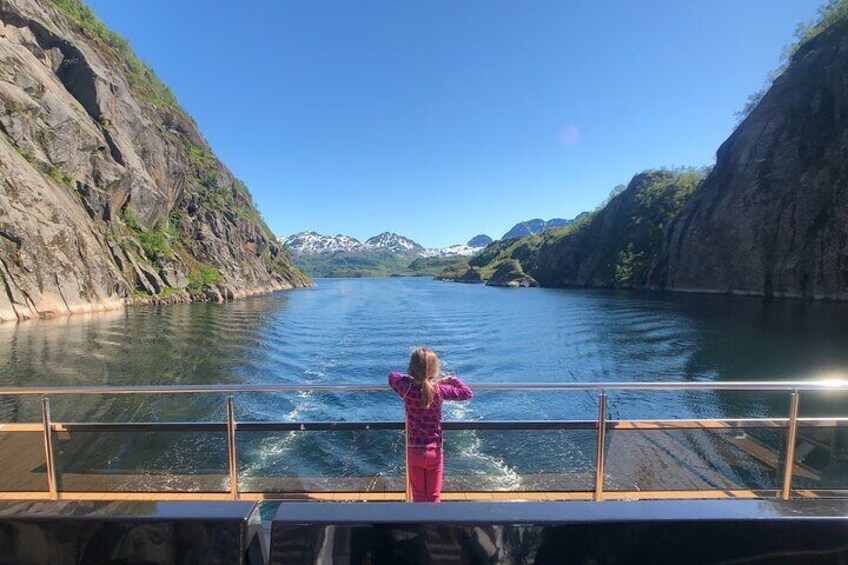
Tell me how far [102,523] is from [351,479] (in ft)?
12.3

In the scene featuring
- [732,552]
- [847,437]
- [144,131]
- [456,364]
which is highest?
[144,131]

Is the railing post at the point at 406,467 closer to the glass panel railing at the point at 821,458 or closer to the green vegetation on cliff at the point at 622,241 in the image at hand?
Result: the glass panel railing at the point at 821,458

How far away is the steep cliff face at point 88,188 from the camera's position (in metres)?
41.5

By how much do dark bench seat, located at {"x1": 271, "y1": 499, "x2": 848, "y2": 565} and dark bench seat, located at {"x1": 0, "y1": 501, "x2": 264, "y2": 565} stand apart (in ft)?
0.65

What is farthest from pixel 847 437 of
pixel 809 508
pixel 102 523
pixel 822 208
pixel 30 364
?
pixel 822 208

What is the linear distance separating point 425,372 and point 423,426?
54 centimetres

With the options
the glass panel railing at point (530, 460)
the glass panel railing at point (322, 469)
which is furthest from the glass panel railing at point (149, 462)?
the glass panel railing at point (530, 460)

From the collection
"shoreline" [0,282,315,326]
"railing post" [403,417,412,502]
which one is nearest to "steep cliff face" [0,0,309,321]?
"shoreline" [0,282,315,326]

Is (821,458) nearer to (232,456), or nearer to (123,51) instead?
(232,456)

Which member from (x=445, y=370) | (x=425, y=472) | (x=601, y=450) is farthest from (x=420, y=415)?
(x=445, y=370)

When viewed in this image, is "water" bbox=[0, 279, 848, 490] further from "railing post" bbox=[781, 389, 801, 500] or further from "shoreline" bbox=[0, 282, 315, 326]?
"shoreline" bbox=[0, 282, 315, 326]

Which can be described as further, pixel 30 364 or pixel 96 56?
pixel 96 56

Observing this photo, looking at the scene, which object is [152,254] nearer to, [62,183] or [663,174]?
[62,183]

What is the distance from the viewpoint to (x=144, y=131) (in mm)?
73688
